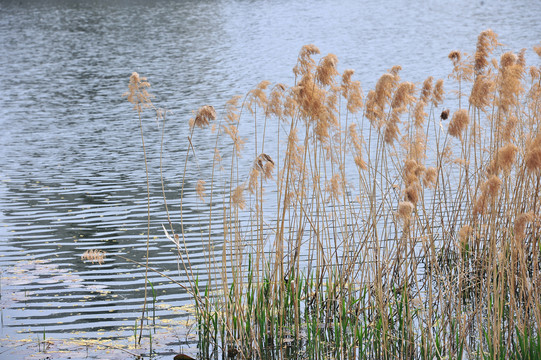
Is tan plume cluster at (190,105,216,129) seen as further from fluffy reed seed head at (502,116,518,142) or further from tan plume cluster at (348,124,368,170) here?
fluffy reed seed head at (502,116,518,142)

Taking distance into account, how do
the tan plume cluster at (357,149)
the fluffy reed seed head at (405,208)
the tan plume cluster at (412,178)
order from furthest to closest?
the tan plume cluster at (357,149) < the tan plume cluster at (412,178) < the fluffy reed seed head at (405,208)

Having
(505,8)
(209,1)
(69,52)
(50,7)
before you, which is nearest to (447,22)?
(505,8)

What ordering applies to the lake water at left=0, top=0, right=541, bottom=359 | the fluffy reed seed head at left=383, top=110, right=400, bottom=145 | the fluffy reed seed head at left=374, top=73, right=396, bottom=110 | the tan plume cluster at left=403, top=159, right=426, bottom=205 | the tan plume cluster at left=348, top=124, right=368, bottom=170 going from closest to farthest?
the tan plume cluster at left=403, top=159, right=426, bottom=205, the fluffy reed seed head at left=374, top=73, right=396, bottom=110, the fluffy reed seed head at left=383, top=110, right=400, bottom=145, the tan plume cluster at left=348, top=124, right=368, bottom=170, the lake water at left=0, top=0, right=541, bottom=359

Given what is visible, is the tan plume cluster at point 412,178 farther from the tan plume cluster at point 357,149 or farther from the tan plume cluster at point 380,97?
the tan plume cluster at point 380,97

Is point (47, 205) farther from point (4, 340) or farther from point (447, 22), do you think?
point (447, 22)

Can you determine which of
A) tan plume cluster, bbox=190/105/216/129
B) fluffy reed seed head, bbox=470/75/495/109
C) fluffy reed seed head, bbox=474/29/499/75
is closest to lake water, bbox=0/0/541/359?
tan plume cluster, bbox=190/105/216/129

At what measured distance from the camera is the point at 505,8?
140ft

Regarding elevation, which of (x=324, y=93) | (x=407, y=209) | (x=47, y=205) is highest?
(x=324, y=93)

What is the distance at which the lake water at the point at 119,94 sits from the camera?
7590mm

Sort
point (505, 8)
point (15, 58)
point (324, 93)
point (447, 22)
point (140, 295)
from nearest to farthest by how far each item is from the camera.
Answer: point (324, 93), point (140, 295), point (15, 58), point (447, 22), point (505, 8)

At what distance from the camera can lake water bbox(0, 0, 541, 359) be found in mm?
7590

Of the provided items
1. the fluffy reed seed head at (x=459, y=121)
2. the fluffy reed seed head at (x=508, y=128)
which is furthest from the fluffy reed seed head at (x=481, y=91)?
the fluffy reed seed head at (x=459, y=121)

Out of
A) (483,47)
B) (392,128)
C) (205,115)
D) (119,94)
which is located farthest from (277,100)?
(119,94)

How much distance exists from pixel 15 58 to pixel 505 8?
26.8 m
